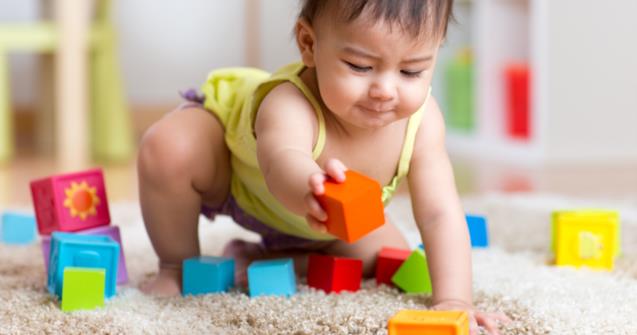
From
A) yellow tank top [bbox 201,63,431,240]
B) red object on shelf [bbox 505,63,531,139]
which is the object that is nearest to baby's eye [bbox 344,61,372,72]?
yellow tank top [bbox 201,63,431,240]

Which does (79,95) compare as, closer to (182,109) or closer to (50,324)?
(182,109)

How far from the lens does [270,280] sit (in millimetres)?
1011

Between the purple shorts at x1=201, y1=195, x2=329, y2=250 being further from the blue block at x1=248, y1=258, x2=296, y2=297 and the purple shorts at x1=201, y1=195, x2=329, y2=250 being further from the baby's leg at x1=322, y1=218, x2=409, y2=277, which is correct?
the blue block at x1=248, y1=258, x2=296, y2=297

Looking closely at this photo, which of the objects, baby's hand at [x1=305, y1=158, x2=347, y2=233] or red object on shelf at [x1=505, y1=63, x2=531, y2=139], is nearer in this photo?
baby's hand at [x1=305, y1=158, x2=347, y2=233]

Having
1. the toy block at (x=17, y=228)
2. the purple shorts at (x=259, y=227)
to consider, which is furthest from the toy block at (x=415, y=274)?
the toy block at (x=17, y=228)

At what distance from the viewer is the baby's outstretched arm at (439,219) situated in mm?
945

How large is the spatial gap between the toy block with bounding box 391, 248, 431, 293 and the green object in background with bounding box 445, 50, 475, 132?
5.69 feet

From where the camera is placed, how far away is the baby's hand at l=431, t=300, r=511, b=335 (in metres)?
0.87

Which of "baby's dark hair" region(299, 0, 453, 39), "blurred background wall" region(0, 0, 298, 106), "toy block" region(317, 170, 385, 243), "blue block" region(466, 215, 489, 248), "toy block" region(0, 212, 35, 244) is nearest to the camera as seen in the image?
"toy block" region(317, 170, 385, 243)

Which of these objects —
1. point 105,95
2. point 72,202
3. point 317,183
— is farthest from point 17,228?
point 105,95

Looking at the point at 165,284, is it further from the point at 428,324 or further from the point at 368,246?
the point at 428,324

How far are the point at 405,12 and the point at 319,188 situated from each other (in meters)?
0.19

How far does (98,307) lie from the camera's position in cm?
97

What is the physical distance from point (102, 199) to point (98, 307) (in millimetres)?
188
